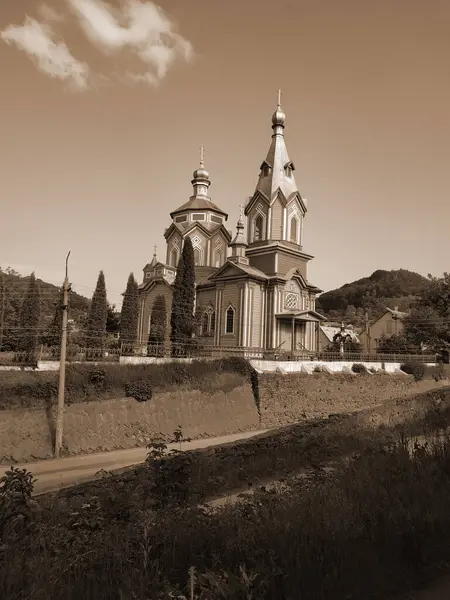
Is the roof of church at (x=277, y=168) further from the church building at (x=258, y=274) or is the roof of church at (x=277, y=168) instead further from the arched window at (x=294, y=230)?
the arched window at (x=294, y=230)

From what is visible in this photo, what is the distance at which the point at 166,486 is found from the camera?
7.55 metres

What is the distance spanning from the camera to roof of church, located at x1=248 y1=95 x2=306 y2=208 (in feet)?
140

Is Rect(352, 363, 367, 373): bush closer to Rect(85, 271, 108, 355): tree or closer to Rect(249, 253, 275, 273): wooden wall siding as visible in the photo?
Rect(249, 253, 275, 273): wooden wall siding

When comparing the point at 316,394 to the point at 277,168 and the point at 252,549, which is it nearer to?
the point at 277,168

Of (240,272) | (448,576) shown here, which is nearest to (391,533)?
(448,576)

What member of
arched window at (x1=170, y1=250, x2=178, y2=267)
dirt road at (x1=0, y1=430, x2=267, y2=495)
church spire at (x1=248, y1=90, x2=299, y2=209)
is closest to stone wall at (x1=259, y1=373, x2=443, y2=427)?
dirt road at (x1=0, y1=430, x2=267, y2=495)

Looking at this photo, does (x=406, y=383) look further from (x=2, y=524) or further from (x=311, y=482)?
(x=2, y=524)

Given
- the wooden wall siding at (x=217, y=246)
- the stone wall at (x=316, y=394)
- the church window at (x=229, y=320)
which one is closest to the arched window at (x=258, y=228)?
the wooden wall siding at (x=217, y=246)

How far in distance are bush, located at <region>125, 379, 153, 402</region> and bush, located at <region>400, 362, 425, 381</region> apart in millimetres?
24885

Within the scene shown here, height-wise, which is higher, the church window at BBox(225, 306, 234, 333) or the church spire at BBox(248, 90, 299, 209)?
the church spire at BBox(248, 90, 299, 209)

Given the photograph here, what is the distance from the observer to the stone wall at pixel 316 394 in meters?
27.8

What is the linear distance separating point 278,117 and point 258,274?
17297mm

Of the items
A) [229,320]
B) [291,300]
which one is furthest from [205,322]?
[291,300]

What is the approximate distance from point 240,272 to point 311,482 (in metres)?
30.6
